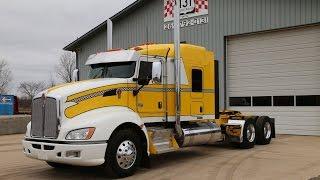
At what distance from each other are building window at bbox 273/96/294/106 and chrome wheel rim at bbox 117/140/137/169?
1116cm

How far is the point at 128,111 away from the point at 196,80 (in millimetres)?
2867

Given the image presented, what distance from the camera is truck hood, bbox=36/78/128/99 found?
962 cm

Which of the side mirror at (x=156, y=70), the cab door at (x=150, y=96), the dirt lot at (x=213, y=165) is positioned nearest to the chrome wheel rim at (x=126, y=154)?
the dirt lot at (x=213, y=165)

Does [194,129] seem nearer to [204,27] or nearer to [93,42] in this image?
[204,27]

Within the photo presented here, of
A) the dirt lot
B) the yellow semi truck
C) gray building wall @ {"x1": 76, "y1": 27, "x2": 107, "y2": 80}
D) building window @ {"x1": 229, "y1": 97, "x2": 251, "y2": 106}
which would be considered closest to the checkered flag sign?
building window @ {"x1": 229, "y1": 97, "x2": 251, "y2": 106}

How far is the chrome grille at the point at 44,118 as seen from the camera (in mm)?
9452

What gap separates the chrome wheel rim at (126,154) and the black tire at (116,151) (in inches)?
1.5

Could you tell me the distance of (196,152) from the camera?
1383 centimetres

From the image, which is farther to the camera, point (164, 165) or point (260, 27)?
point (260, 27)

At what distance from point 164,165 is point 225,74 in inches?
427

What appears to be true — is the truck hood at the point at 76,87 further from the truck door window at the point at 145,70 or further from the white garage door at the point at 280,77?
the white garage door at the point at 280,77

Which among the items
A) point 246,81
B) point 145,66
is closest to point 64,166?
point 145,66

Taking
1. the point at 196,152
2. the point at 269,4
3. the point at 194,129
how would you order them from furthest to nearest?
the point at 269,4 < the point at 196,152 < the point at 194,129

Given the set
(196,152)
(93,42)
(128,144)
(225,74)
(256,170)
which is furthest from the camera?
(93,42)
